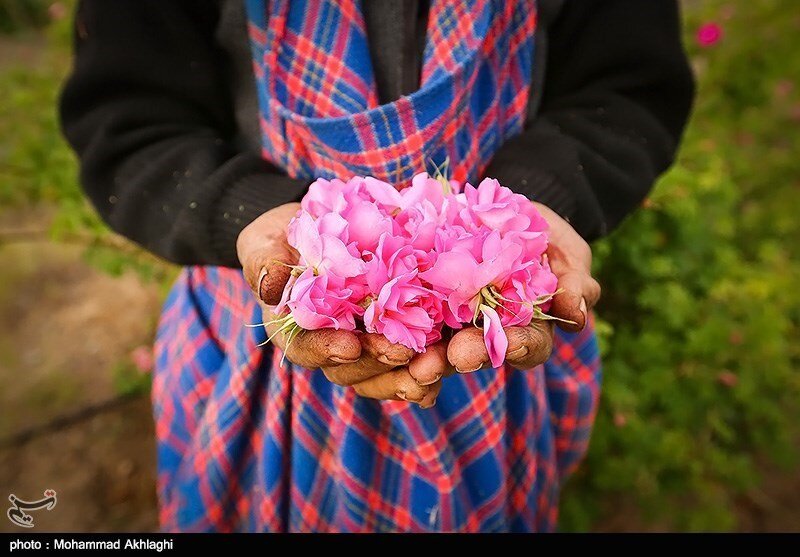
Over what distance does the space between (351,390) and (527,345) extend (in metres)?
0.40

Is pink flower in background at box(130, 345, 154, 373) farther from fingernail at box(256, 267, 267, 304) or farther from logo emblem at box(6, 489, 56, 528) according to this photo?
fingernail at box(256, 267, 267, 304)

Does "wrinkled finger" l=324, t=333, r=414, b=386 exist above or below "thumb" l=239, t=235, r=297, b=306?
below

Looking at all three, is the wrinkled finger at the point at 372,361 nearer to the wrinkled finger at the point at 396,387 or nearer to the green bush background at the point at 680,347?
the wrinkled finger at the point at 396,387

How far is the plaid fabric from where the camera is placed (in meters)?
0.97

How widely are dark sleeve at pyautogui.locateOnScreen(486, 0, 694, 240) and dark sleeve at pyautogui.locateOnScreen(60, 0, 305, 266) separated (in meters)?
0.50

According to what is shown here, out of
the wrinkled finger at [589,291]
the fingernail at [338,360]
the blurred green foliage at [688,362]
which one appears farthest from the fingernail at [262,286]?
the blurred green foliage at [688,362]

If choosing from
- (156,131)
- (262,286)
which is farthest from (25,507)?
(262,286)

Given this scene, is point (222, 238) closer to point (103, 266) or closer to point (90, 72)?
point (90, 72)

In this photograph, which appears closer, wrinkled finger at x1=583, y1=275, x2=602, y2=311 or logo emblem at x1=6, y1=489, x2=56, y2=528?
wrinkled finger at x1=583, y1=275, x2=602, y2=311

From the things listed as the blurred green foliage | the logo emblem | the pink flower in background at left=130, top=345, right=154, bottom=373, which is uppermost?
the blurred green foliage

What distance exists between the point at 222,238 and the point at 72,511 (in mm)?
1668

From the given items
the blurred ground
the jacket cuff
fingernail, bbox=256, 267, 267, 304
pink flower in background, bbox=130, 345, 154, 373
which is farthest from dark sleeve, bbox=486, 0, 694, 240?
the blurred ground

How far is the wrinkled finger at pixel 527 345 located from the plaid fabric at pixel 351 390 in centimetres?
30

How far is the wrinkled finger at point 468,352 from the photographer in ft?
2.50
